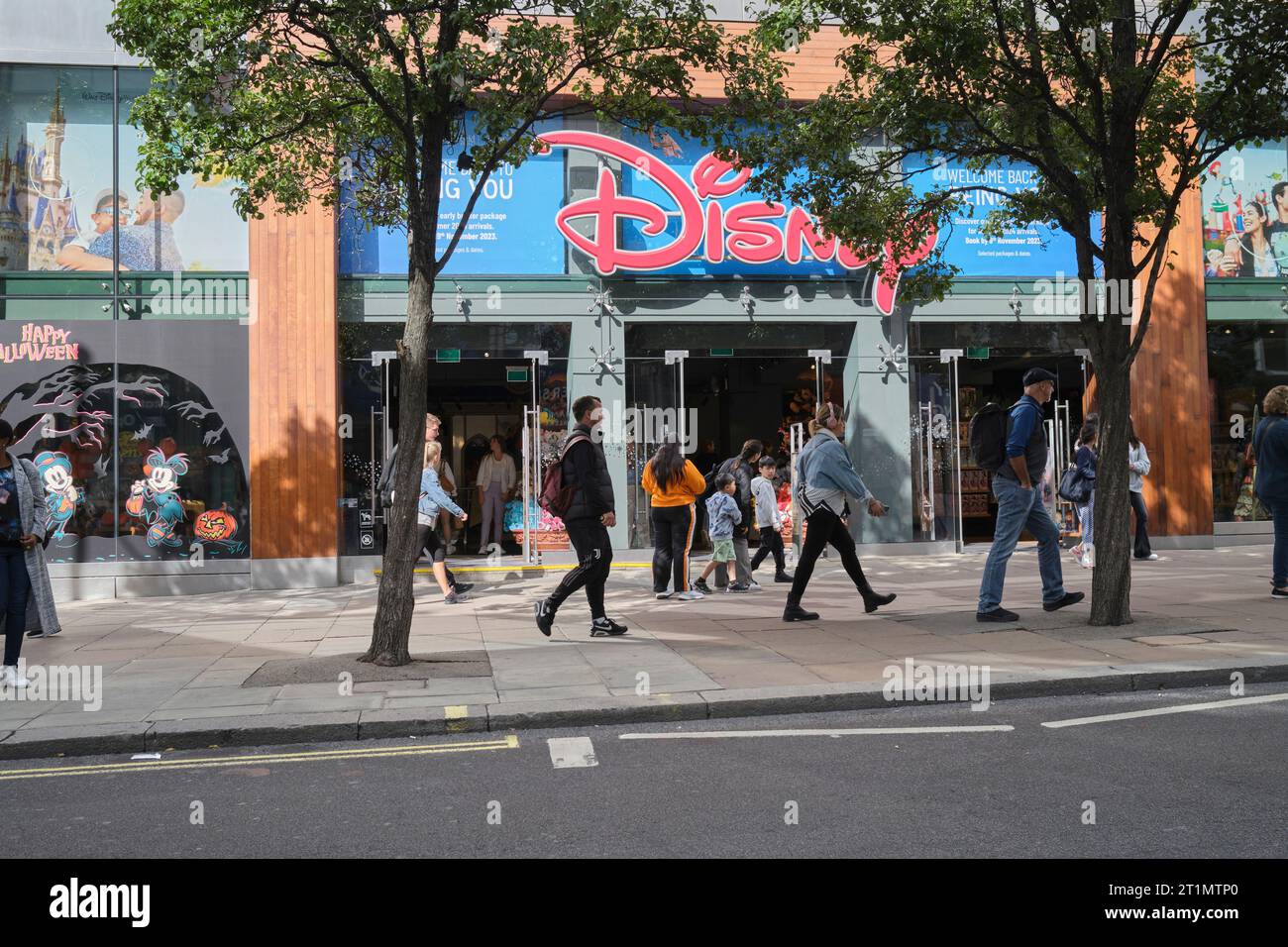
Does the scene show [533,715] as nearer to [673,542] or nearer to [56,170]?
[673,542]

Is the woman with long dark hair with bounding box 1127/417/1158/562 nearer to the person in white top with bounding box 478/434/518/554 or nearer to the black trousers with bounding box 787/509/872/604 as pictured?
the black trousers with bounding box 787/509/872/604

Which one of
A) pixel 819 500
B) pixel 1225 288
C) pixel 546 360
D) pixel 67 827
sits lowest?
pixel 67 827

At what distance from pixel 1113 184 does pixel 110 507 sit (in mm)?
11890

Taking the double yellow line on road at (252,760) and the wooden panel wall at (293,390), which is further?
the wooden panel wall at (293,390)

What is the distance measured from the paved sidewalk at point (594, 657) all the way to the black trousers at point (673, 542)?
0.34m

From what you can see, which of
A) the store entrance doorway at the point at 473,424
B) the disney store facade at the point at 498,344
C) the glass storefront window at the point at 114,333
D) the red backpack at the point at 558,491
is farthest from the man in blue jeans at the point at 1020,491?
the glass storefront window at the point at 114,333

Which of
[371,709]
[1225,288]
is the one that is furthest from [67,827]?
[1225,288]

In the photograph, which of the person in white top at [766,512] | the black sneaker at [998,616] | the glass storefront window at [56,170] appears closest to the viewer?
the black sneaker at [998,616]

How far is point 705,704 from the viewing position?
6.54 m

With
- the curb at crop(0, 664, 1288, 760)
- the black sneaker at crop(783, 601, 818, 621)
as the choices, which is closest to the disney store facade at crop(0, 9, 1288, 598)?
the black sneaker at crop(783, 601, 818, 621)

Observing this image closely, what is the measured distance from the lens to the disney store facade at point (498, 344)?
14.0m

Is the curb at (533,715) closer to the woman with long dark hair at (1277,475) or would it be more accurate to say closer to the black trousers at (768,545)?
the woman with long dark hair at (1277,475)

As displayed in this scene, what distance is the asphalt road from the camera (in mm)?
4133

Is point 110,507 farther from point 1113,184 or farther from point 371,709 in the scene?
point 1113,184
